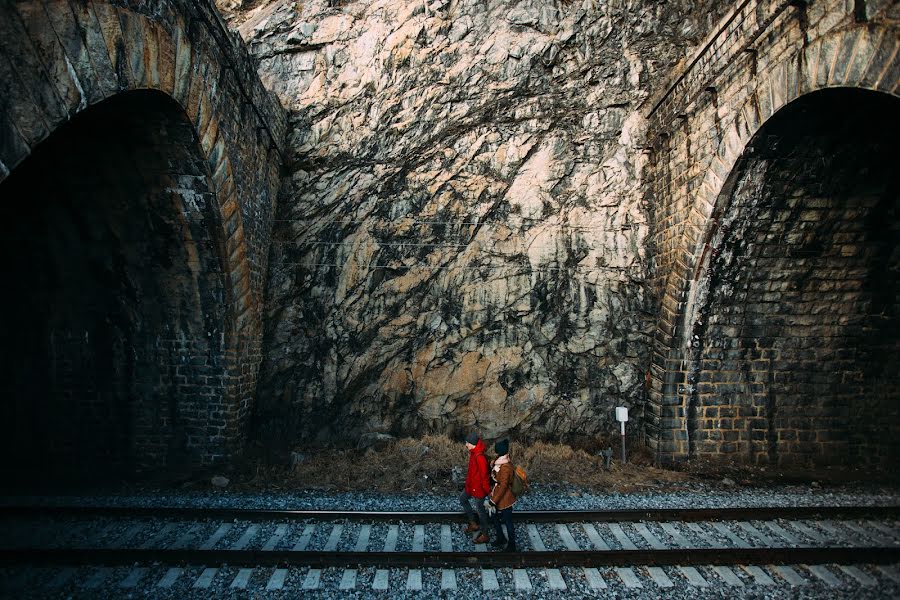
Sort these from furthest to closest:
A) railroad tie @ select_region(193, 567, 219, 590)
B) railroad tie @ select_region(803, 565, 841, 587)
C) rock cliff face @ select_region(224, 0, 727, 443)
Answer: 1. rock cliff face @ select_region(224, 0, 727, 443)
2. railroad tie @ select_region(803, 565, 841, 587)
3. railroad tie @ select_region(193, 567, 219, 590)

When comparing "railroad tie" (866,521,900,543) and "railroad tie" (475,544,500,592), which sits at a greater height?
"railroad tie" (866,521,900,543)

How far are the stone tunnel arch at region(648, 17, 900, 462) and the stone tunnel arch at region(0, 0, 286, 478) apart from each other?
7.79 meters

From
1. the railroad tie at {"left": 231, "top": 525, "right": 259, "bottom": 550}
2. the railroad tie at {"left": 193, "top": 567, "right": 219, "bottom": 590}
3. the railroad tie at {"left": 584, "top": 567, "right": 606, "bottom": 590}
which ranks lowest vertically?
the railroad tie at {"left": 193, "top": 567, "right": 219, "bottom": 590}

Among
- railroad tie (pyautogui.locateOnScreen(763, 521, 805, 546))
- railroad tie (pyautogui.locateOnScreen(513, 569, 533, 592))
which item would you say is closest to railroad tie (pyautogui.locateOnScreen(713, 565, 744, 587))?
railroad tie (pyautogui.locateOnScreen(763, 521, 805, 546))

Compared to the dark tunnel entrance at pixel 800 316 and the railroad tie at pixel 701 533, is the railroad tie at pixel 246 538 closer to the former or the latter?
the railroad tie at pixel 701 533

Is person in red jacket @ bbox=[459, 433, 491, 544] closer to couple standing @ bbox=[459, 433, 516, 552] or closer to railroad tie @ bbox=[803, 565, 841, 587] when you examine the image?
couple standing @ bbox=[459, 433, 516, 552]

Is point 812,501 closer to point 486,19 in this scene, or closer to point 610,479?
point 610,479

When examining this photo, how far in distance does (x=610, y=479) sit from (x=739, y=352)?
11.9ft

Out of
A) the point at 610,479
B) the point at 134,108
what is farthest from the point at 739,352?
the point at 134,108

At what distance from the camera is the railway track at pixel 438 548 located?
15.0 ft

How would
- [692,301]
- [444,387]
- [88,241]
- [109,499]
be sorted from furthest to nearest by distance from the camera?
[444,387]
[692,301]
[88,241]
[109,499]

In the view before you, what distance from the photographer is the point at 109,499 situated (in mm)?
6371

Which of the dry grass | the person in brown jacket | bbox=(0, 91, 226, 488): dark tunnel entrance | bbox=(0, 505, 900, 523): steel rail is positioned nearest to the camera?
the person in brown jacket

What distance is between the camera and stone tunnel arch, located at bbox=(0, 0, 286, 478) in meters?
3.49
